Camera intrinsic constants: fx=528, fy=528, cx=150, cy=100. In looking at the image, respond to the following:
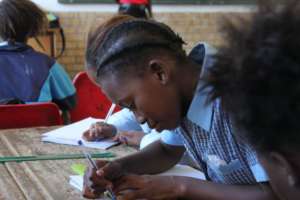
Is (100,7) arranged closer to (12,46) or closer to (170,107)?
(12,46)

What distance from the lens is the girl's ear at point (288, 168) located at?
649 millimetres

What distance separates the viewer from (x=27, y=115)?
2.26m

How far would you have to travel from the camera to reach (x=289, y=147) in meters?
0.64

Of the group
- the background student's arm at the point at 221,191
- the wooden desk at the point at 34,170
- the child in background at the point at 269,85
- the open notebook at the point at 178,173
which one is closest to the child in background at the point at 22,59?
the wooden desk at the point at 34,170

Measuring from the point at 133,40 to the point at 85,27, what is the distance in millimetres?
4410

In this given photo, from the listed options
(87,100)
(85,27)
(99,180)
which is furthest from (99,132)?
(85,27)

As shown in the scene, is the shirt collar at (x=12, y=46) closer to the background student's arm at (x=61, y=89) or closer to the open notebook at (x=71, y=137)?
the background student's arm at (x=61, y=89)

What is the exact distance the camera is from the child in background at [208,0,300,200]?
626 millimetres

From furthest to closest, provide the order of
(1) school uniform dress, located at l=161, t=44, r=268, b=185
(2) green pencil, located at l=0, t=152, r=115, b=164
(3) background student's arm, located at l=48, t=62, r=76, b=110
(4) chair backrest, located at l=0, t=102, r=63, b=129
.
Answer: (3) background student's arm, located at l=48, t=62, r=76, b=110
(4) chair backrest, located at l=0, t=102, r=63, b=129
(2) green pencil, located at l=0, t=152, r=115, b=164
(1) school uniform dress, located at l=161, t=44, r=268, b=185

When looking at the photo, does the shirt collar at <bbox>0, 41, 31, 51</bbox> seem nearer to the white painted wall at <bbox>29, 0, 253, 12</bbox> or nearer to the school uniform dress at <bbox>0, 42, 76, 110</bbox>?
the school uniform dress at <bbox>0, 42, 76, 110</bbox>

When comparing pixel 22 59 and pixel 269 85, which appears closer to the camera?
pixel 269 85

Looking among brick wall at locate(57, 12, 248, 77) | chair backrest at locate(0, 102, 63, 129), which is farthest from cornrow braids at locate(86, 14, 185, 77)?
brick wall at locate(57, 12, 248, 77)

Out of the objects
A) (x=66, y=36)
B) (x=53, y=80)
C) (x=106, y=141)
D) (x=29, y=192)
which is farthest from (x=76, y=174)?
(x=66, y=36)

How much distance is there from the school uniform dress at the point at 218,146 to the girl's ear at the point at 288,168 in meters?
0.47
